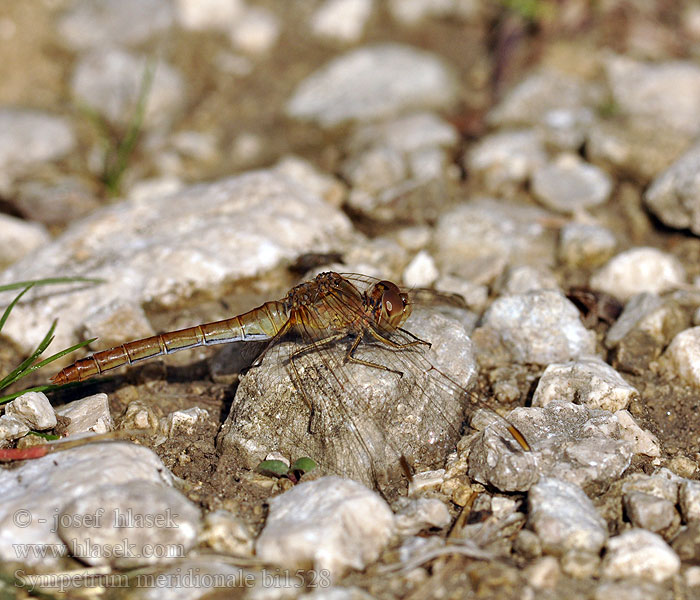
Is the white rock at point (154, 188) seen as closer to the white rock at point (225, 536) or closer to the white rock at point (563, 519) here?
the white rock at point (225, 536)

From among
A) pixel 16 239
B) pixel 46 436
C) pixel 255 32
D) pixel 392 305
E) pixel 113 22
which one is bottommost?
pixel 16 239

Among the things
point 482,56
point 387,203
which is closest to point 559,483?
point 387,203

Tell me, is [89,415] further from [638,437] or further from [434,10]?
[434,10]

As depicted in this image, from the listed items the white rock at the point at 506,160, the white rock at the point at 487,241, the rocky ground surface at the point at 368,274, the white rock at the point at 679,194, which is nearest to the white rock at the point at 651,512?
the rocky ground surface at the point at 368,274

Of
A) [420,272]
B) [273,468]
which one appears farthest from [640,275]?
[273,468]

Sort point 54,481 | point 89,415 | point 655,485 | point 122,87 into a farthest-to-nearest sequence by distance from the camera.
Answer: point 122,87 < point 89,415 < point 655,485 < point 54,481

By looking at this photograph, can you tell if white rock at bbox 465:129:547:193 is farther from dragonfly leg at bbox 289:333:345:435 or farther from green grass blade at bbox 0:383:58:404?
green grass blade at bbox 0:383:58:404
